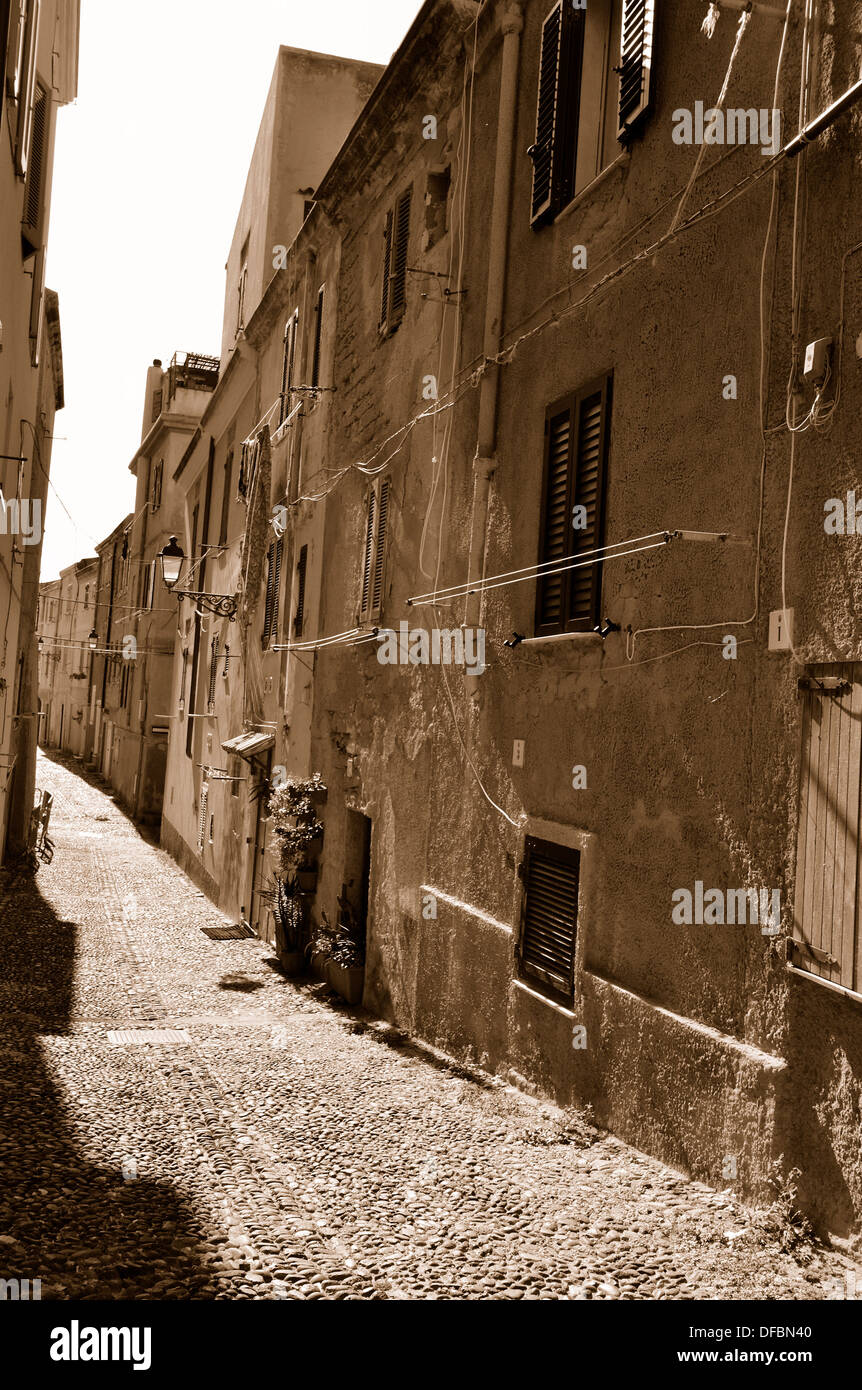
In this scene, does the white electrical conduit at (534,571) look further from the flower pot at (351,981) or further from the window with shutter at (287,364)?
the window with shutter at (287,364)

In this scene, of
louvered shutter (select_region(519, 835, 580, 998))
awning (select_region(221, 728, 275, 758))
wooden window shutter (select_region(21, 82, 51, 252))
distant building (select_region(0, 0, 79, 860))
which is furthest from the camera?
awning (select_region(221, 728, 275, 758))

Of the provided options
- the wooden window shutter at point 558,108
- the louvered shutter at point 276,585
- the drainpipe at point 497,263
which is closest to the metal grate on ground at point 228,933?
the louvered shutter at point 276,585

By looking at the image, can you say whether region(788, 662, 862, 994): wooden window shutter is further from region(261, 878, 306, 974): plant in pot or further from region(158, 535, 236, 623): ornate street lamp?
region(158, 535, 236, 623): ornate street lamp

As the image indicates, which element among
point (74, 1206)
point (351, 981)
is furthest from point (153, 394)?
point (74, 1206)

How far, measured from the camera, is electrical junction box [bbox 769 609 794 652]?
542 cm

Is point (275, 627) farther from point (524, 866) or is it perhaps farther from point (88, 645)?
point (88, 645)

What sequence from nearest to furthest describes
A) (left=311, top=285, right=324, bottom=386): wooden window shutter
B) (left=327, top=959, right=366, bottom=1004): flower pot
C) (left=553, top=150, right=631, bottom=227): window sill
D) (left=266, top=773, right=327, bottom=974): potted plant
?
(left=553, top=150, right=631, bottom=227): window sill → (left=327, top=959, right=366, bottom=1004): flower pot → (left=266, top=773, right=327, bottom=974): potted plant → (left=311, top=285, right=324, bottom=386): wooden window shutter

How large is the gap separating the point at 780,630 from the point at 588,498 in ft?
8.36

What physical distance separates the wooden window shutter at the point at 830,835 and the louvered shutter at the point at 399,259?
8674 millimetres

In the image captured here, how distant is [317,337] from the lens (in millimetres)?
16562

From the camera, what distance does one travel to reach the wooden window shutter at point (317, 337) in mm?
16344

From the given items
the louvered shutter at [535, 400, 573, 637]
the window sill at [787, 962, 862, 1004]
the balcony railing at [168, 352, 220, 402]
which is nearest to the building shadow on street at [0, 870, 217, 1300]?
the window sill at [787, 962, 862, 1004]

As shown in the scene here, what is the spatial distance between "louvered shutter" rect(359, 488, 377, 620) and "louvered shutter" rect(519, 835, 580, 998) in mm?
5387
